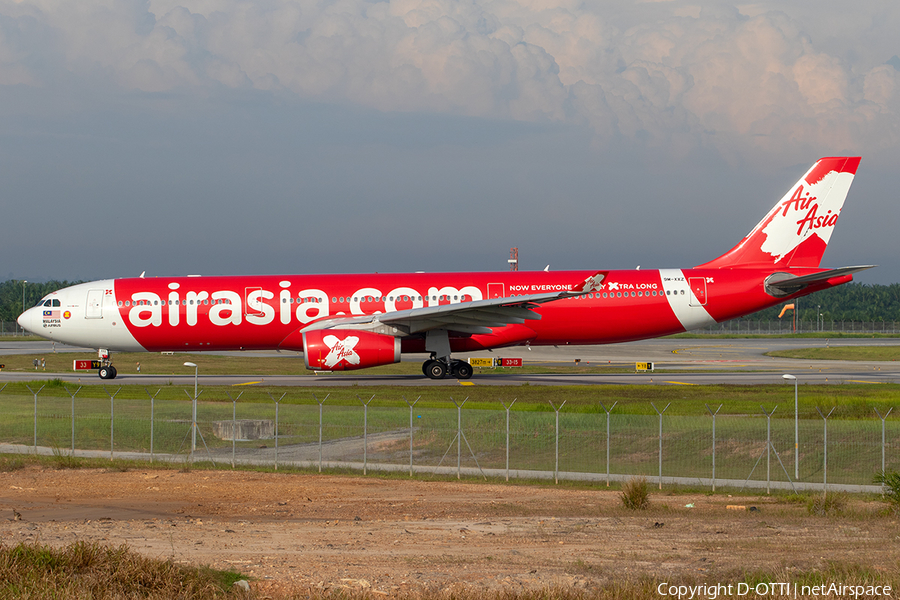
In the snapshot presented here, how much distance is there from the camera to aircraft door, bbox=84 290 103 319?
36.4 meters

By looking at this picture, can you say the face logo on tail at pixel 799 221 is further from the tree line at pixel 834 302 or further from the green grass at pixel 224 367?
the tree line at pixel 834 302

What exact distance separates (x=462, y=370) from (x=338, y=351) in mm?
5892

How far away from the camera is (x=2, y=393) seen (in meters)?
27.1

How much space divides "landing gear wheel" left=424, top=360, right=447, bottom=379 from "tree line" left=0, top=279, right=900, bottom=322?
97.2 metres

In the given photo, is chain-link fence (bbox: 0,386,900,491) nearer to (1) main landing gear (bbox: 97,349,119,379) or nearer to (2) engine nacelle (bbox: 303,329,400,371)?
(2) engine nacelle (bbox: 303,329,400,371)

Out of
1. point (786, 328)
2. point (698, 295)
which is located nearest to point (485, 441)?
point (698, 295)

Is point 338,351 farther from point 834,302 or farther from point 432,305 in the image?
point 834,302

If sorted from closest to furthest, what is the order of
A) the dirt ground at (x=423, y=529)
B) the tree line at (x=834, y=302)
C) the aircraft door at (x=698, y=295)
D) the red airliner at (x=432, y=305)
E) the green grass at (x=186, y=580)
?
the green grass at (x=186, y=580) → the dirt ground at (x=423, y=529) → the red airliner at (x=432, y=305) → the aircraft door at (x=698, y=295) → the tree line at (x=834, y=302)

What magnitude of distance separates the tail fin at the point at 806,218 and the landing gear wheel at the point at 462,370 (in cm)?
1326

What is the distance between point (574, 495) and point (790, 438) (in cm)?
919

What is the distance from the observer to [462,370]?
36.2 m

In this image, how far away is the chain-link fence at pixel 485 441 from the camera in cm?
2084

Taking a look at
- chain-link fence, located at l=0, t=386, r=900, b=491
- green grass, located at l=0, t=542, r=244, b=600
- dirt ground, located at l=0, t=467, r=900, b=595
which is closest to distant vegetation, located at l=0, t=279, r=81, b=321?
chain-link fence, located at l=0, t=386, r=900, b=491

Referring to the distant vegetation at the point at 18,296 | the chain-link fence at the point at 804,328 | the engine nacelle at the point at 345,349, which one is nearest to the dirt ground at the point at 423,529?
the engine nacelle at the point at 345,349
